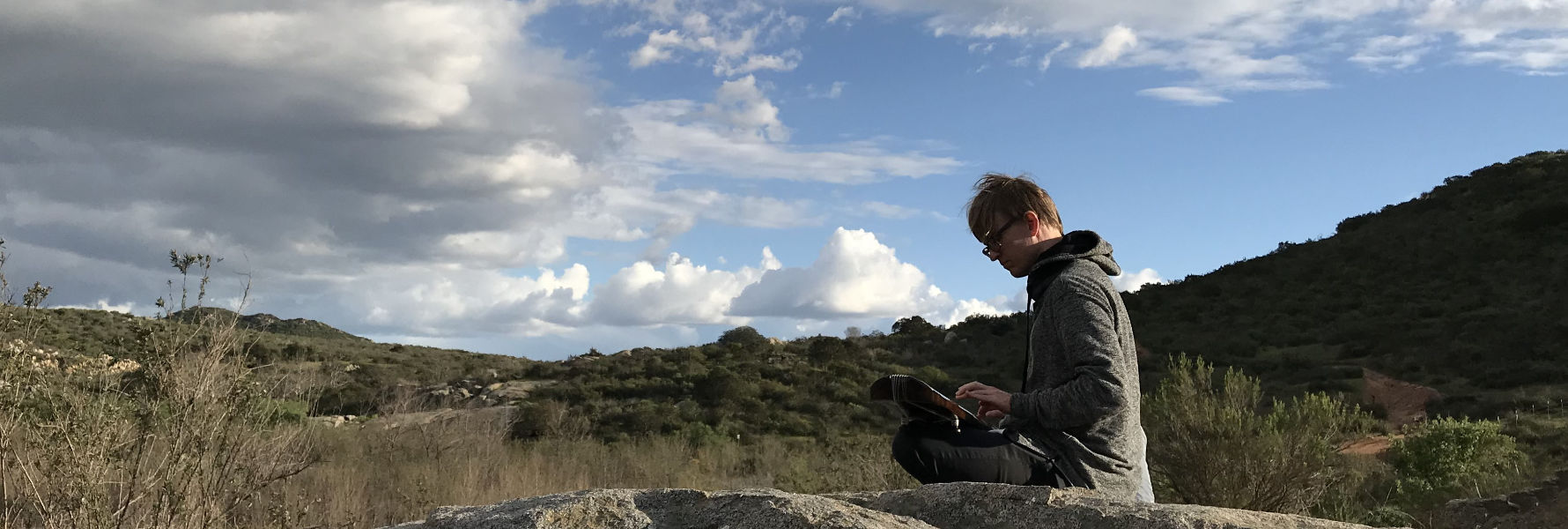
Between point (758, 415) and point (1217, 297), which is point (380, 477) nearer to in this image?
point (758, 415)

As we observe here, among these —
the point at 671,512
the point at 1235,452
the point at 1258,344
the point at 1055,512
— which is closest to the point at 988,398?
the point at 1055,512

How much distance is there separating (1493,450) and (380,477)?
11.7 metres

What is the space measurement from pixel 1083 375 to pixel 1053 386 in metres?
0.17

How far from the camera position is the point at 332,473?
29.6 feet

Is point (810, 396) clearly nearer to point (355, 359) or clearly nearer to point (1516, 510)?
point (1516, 510)

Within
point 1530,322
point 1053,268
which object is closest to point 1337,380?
point 1530,322

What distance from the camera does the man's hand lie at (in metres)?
3.00

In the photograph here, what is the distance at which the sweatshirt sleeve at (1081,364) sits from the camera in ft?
9.37

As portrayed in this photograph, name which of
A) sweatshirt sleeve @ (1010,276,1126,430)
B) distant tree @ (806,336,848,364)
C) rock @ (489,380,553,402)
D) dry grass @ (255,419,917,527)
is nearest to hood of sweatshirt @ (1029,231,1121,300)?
sweatshirt sleeve @ (1010,276,1126,430)

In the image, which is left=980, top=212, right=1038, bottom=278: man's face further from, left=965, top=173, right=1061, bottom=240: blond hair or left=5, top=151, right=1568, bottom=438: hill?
left=5, top=151, right=1568, bottom=438: hill

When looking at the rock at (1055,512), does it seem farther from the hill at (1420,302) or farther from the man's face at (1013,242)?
the hill at (1420,302)

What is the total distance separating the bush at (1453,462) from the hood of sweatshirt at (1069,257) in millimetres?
9015

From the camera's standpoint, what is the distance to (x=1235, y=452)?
344 inches

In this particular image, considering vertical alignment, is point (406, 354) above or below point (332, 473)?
above
